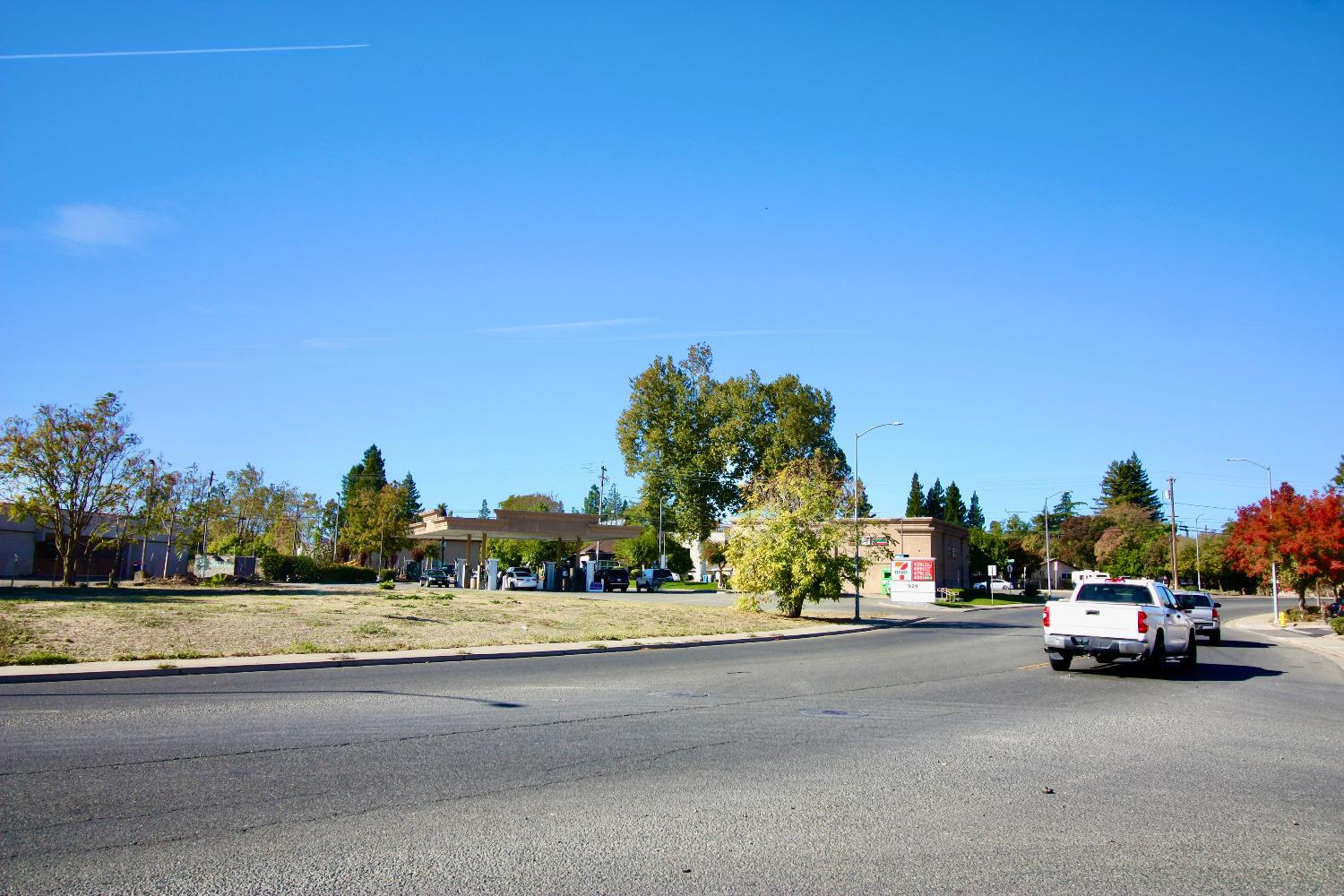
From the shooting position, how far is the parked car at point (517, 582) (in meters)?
56.7

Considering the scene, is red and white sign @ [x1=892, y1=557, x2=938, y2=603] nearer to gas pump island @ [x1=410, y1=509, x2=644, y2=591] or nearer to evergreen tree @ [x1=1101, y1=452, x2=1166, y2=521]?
gas pump island @ [x1=410, y1=509, x2=644, y2=591]

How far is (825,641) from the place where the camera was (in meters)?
27.5

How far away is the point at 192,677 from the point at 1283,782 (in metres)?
14.1

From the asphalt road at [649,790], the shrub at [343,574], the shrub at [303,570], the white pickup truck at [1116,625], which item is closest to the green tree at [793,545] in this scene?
the white pickup truck at [1116,625]

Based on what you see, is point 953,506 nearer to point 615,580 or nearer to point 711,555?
point 711,555

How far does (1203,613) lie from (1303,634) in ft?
29.6

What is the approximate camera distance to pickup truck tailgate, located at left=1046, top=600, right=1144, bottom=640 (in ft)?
56.6

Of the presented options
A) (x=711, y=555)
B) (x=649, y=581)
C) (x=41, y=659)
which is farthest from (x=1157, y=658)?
(x=711, y=555)

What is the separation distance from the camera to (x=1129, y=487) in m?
144

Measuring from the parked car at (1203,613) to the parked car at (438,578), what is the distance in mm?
42577

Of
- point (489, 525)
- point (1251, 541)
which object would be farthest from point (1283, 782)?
point (489, 525)

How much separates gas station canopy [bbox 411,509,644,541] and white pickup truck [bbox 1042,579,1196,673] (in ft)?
129

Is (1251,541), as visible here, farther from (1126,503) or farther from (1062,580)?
(1126,503)

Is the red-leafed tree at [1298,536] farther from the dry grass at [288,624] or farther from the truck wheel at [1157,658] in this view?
the truck wheel at [1157,658]
